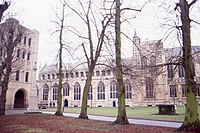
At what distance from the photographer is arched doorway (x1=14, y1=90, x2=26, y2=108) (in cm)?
4435

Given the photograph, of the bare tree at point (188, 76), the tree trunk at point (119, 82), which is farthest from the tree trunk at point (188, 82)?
the tree trunk at point (119, 82)

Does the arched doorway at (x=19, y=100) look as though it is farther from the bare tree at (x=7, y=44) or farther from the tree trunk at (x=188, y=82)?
the tree trunk at (x=188, y=82)

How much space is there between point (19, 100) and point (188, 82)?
1630 inches

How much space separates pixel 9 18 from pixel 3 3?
9523 mm

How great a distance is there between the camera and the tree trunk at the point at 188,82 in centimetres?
1038

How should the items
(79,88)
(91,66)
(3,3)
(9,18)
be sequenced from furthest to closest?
(79,88), (9,18), (91,66), (3,3)

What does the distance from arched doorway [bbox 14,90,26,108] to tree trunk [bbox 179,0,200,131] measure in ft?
130

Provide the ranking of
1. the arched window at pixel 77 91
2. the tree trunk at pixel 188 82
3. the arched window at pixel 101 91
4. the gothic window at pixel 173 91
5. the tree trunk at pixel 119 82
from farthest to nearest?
1. the arched window at pixel 77 91
2. the arched window at pixel 101 91
3. the gothic window at pixel 173 91
4. the tree trunk at pixel 119 82
5. the tree trunk at pixel 188 82

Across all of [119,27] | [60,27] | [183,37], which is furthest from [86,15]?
[183,37]

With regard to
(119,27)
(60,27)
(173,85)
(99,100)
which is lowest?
(99,100)

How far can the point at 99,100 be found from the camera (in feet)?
217

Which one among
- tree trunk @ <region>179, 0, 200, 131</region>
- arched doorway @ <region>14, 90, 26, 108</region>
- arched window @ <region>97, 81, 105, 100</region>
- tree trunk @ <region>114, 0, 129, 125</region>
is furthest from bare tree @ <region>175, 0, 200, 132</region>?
arched window @ <region>97, 81, 105, 100</region>

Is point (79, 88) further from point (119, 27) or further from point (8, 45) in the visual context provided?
point (119, 27)

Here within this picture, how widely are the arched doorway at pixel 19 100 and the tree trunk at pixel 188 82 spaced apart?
39772mm
